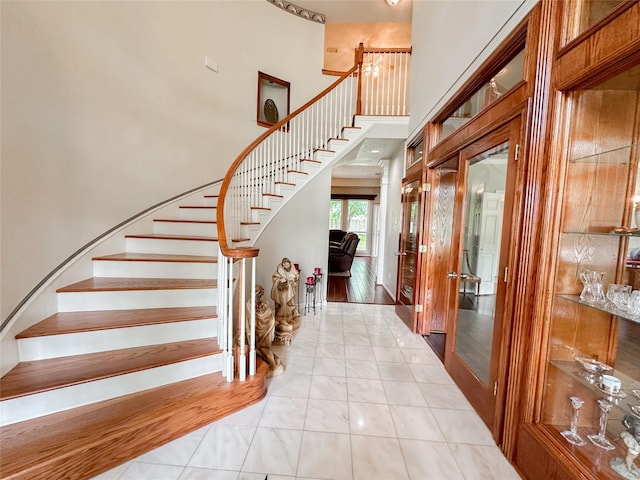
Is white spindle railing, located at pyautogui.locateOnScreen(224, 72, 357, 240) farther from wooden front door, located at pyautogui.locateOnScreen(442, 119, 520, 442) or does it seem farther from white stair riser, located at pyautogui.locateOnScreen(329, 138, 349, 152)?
wooden front door, located at pyautogui.locateOnScreen(442, 119, 520, 442)

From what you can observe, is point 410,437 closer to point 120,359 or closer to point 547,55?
point 120,359

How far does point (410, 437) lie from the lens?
170cm

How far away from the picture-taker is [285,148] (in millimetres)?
3943

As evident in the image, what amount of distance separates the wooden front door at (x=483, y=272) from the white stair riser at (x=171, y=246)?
246cm

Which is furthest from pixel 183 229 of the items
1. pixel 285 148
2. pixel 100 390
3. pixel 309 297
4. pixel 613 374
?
pixel 613 374

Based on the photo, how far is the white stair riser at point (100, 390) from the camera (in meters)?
1.40

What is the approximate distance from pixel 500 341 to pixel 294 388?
1.56m

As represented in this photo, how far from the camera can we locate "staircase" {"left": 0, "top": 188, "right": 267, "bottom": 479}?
1.35m

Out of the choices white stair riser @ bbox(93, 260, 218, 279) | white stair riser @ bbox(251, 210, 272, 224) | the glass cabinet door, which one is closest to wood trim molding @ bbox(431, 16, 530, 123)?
the glass cabinet door

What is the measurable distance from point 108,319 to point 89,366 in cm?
36

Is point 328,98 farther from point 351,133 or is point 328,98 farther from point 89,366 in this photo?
point 89,366

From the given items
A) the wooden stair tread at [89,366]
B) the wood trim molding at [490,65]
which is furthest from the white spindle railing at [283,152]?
the wood trim molding at [490,65]

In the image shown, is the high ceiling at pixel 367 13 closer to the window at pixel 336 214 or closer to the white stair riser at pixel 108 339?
the white stair riser at pixel 108 339

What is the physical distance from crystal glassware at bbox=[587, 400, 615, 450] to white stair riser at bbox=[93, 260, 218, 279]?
2774 millimetres
